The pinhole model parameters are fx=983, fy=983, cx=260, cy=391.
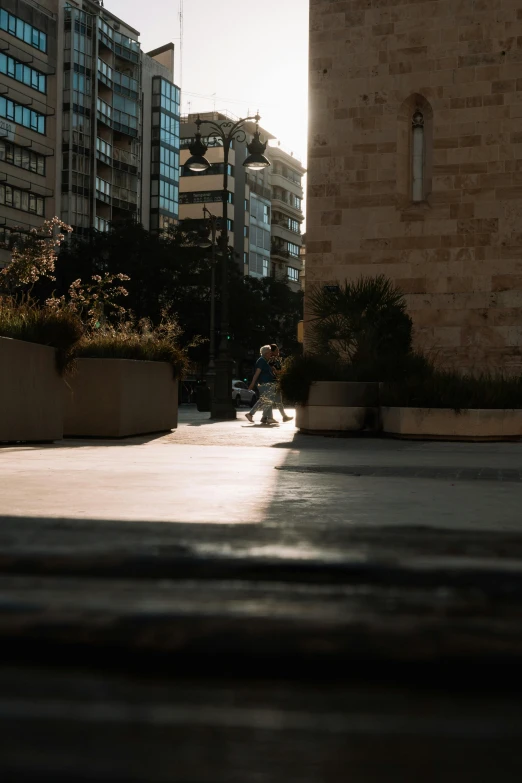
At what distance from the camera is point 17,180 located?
186 feet

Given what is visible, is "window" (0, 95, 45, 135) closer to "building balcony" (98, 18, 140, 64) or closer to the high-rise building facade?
"building balcony" (98, 18, 140, 64)

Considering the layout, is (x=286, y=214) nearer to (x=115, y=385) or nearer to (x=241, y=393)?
(x=241, y=393)

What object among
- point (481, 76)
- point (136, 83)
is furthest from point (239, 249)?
point (481, 76)

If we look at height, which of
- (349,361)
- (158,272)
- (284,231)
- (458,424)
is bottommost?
(458,424)

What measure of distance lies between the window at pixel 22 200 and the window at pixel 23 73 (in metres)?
6.53

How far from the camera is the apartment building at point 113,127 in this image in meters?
61.8

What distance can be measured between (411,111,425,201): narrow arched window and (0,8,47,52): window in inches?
1719

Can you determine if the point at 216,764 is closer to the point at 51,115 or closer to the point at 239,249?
the point at 51,115

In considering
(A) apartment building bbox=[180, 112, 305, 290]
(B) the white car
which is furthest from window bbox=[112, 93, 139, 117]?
(B) the white car

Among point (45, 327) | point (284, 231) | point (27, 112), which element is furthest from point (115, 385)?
point (284, 231)

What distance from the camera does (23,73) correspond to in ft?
190

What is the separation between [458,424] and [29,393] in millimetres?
4860

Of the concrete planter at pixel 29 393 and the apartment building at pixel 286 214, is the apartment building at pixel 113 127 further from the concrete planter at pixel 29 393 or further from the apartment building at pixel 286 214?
the concrete planter at pixel 29 393

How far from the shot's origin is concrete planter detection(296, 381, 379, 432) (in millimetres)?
12109
